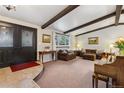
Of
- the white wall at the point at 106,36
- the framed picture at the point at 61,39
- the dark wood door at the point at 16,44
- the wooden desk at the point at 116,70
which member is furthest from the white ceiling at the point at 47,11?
the white wall at the point at 106,36

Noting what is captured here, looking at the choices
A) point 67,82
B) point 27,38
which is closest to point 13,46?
point 27,38

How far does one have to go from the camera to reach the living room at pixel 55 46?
258 centimetres

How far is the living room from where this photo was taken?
258 centimetres

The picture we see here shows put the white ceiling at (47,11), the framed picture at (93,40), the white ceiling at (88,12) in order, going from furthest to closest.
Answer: the framed picture at (93,40), the white ceiling at (88,12), the white ceiling at (47,11)

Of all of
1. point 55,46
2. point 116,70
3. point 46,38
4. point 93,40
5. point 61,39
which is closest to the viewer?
point 116,70

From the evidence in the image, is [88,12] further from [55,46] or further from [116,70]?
[55,46]

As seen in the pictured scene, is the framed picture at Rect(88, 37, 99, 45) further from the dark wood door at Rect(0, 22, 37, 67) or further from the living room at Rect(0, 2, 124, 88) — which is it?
the dark wood door at Rect(0, 22, 37, 67)

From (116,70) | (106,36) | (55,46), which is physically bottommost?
(116,70)

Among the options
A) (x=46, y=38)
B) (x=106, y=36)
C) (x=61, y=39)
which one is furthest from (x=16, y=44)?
(x=106, y=36)

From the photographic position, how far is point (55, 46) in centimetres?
765

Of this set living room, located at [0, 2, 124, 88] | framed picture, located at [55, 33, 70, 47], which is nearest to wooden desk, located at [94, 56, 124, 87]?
living room, located at [0, 2, 124, 88]

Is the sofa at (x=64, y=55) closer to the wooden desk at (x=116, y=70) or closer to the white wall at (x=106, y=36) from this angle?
the white wall at (x=106, y=36)

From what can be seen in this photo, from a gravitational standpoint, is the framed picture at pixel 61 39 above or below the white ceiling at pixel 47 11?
below
